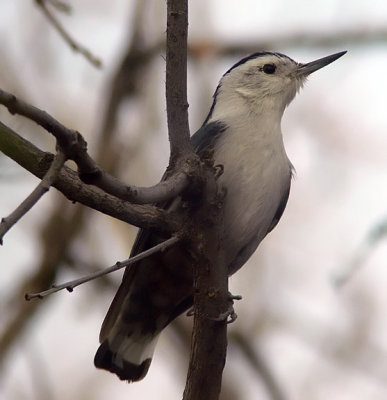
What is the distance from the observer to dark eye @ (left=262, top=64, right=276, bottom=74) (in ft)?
16.1

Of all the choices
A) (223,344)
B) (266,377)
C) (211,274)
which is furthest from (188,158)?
(266,377)

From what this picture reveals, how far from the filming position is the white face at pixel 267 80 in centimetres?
469

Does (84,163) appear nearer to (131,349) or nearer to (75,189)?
(75,189)

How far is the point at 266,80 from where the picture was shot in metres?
4.83

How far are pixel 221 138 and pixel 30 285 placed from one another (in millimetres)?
2950

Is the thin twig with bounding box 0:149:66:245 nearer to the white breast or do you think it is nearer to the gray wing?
the gray wing

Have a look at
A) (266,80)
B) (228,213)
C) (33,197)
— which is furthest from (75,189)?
(266,80)

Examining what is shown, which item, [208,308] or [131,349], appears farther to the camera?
[131,349]

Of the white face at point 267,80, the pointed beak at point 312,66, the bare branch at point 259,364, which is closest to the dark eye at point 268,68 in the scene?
the white face at point 267,80

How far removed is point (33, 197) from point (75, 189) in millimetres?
476

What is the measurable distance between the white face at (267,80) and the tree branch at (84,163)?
2031 mm

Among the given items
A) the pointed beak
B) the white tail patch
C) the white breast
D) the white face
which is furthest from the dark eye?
the white tail patch

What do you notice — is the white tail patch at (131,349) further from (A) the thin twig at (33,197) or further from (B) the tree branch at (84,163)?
(A) the thin twig at (33,197)

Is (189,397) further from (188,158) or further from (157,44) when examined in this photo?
(157,44)
